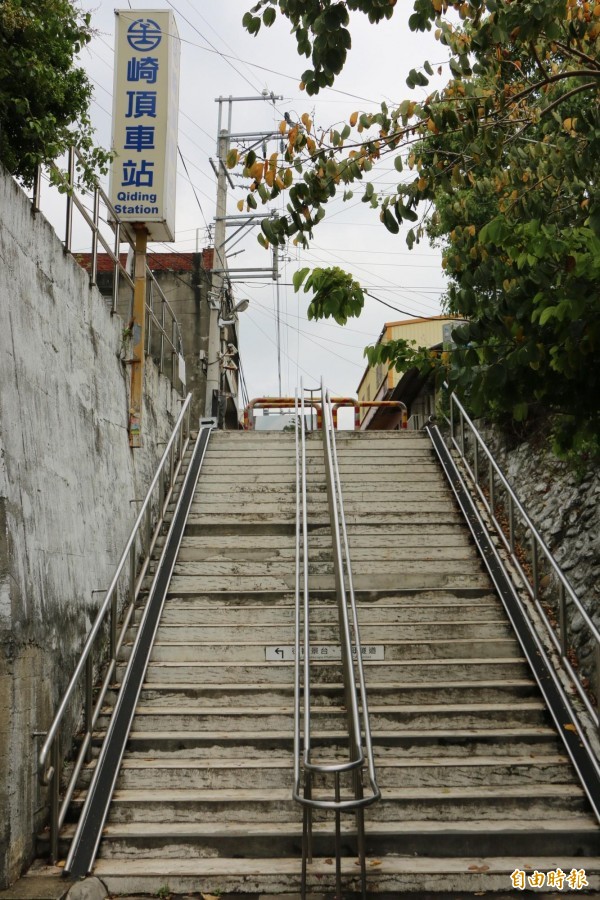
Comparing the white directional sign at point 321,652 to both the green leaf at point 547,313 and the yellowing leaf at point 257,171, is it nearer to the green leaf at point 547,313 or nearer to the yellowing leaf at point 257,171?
the green leaf at point 547,313

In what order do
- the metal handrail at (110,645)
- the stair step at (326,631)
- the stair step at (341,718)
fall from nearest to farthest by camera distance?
1. the metal handrail at (110,645)
2. the stair step at (341,718)
3. the stair step at (326,631)

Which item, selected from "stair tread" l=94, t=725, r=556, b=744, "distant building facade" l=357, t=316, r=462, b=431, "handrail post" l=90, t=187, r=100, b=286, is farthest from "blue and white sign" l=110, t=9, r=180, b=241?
"distant building facade" l=357, t=316, r=462, b=431

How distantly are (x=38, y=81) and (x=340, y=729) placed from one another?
195 inches

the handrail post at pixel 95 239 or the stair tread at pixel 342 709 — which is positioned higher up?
the handrail post at pixel 95 239

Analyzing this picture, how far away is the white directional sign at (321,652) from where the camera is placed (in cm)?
671

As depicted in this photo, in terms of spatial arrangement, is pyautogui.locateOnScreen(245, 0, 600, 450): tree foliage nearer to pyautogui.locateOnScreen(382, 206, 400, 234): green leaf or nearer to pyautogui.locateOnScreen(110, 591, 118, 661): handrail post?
pyautogui.locateOnScreen(382, 206, 400, 234): green leaf

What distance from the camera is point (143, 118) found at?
25.6 feet

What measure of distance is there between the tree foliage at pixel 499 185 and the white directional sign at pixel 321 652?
97.3 inches

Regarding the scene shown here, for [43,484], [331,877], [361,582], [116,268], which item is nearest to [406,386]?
[116,268]

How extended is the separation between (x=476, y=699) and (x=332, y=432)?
4.86 meters

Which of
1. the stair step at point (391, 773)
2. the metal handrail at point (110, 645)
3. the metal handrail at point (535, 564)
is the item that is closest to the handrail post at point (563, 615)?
the metal handrail at point (535, 564)

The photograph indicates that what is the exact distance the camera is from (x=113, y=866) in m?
4.86

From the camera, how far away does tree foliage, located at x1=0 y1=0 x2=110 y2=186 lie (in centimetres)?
549

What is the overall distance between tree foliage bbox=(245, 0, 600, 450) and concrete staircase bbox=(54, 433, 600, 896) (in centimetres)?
227
